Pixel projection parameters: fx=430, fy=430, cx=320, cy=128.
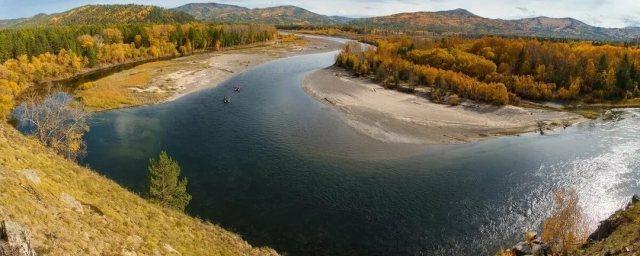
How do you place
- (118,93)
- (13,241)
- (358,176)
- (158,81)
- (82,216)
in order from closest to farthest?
(13,241), (82,216), (358,176), (118,93), (158,81)

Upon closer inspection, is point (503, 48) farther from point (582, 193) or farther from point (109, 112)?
point (109, 112)

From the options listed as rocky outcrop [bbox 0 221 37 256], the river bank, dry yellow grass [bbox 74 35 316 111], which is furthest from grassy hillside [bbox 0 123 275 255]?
the river bank

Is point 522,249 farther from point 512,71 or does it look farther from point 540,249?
point 512,71

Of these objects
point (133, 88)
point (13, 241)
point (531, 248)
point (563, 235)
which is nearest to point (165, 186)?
point (13, 241)

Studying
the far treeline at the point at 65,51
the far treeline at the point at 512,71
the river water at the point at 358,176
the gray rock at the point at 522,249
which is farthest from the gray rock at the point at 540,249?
the far treeline at the point at 65,51

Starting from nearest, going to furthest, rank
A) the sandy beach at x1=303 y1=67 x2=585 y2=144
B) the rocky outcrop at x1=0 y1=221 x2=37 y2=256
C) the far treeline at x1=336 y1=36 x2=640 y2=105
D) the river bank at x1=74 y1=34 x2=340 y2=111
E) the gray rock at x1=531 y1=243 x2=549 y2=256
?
the rocky outcrop at x1=0 y1=221 x2=37 y2=256 < the gray rock at x1=531 y1=243 x2=549 y2=256 < the sandy beach at x1=303 y1=67 x2=585 y2=144 < the river bank at x1=74 y1=34 x2=340 y2=111 < the far treeline at x1=336 y1=36 x2=640 y2=105

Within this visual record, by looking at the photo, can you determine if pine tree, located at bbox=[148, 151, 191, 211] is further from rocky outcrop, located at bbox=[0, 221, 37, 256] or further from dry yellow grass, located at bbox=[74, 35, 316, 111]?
dry yellow grass, located at bbox=[74, 35, 316, 111]

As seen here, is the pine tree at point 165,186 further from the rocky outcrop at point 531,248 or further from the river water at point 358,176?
the rocky outcrop at point 531,248
